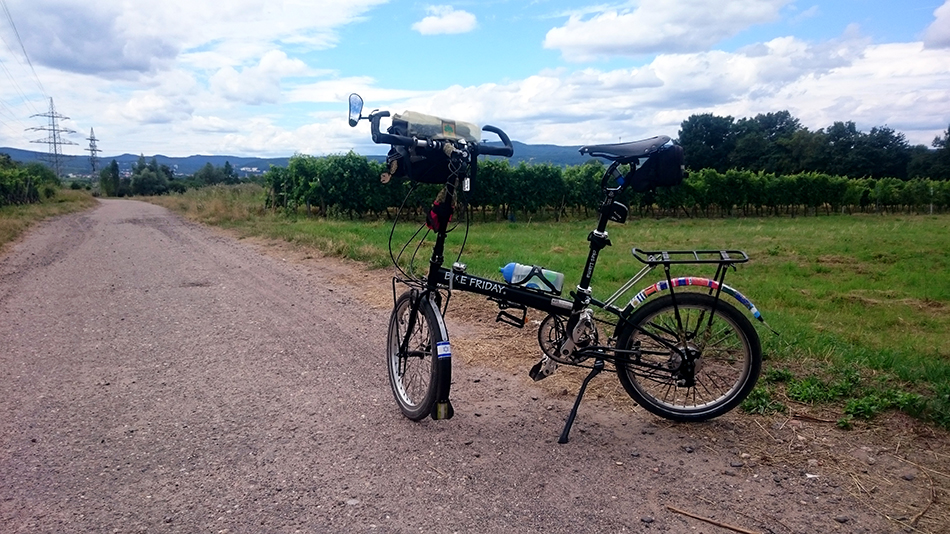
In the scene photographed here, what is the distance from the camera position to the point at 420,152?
3.55m

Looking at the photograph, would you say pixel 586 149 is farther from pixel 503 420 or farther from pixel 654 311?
pixel 503 420

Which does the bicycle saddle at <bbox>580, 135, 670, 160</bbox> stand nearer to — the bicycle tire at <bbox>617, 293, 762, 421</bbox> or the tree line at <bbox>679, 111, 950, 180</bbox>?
the bicycle tire at <bbox>617, 293, 762, 421</bbox>

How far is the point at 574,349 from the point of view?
369 centimetres

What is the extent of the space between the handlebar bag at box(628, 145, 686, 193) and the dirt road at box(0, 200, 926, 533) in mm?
1360

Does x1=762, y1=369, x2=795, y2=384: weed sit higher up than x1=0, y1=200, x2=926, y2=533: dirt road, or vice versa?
x1=762, y1=369, x2=795, y2=384: weed

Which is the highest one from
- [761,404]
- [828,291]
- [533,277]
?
[533,277]

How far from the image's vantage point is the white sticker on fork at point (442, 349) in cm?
354

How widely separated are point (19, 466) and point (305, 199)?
22234mm

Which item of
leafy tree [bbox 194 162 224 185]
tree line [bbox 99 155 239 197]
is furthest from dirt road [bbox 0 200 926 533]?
leafy tree [bbox 194 162 224 185]

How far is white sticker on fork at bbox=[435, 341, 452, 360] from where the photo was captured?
11.6 ft

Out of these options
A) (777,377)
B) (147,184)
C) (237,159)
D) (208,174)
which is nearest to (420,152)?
(777,377)

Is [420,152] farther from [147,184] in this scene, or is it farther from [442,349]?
[147,184]

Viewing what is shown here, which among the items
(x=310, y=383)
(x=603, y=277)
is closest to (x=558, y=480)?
(x=310, y=383)

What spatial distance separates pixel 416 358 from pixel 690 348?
162cm
